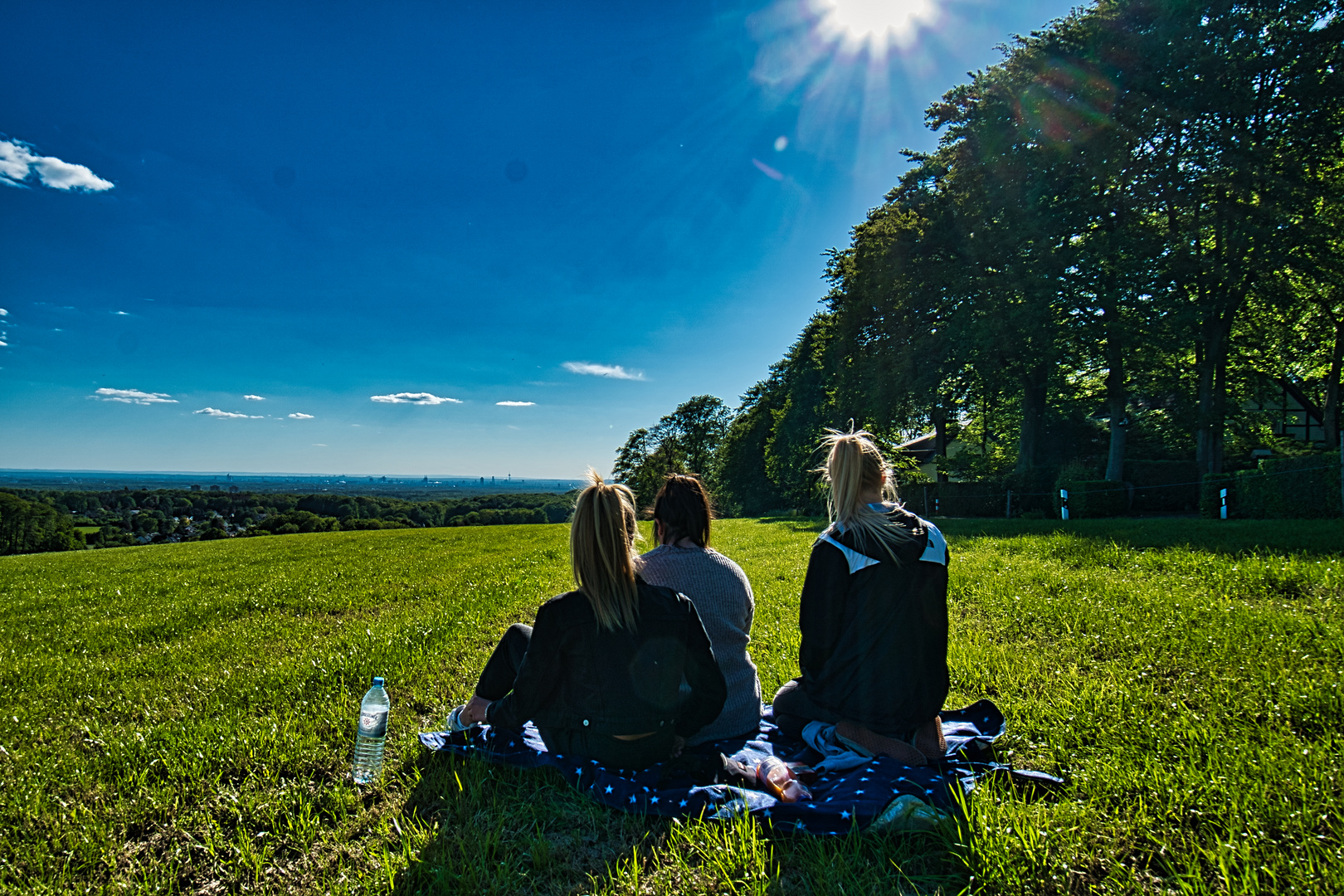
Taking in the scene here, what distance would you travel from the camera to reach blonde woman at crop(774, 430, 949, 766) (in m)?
3.21

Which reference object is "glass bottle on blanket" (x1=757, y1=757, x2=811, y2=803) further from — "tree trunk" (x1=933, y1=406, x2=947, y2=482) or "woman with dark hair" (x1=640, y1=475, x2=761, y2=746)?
"tree trunk" (x1=933, y1=406, x2=947, y2=482)

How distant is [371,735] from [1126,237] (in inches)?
949

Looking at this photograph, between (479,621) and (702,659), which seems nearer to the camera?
(702,659)

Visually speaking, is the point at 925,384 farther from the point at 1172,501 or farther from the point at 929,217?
the point at 1172,501

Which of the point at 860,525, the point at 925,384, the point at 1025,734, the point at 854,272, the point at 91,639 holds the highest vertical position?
the point at 854,272

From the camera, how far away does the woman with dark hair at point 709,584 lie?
356 cm

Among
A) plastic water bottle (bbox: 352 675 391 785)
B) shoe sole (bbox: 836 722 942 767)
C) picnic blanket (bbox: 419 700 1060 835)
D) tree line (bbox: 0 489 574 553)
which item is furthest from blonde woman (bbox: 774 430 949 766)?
tree line (bbox: 0 489 574 553)

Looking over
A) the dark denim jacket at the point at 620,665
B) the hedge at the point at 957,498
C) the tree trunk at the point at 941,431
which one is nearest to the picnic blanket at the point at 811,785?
the dark denim jacket at the point at 620,665

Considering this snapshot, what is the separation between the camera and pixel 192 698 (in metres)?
4.86

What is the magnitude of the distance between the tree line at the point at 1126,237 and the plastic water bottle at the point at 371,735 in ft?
58.6

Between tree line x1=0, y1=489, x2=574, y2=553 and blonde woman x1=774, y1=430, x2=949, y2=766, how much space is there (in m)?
28.2

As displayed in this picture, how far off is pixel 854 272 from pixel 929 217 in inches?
169

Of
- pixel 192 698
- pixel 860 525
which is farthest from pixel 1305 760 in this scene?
pixel 192 698

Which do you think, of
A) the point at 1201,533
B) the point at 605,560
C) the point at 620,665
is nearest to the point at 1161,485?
the point at 1201,533
